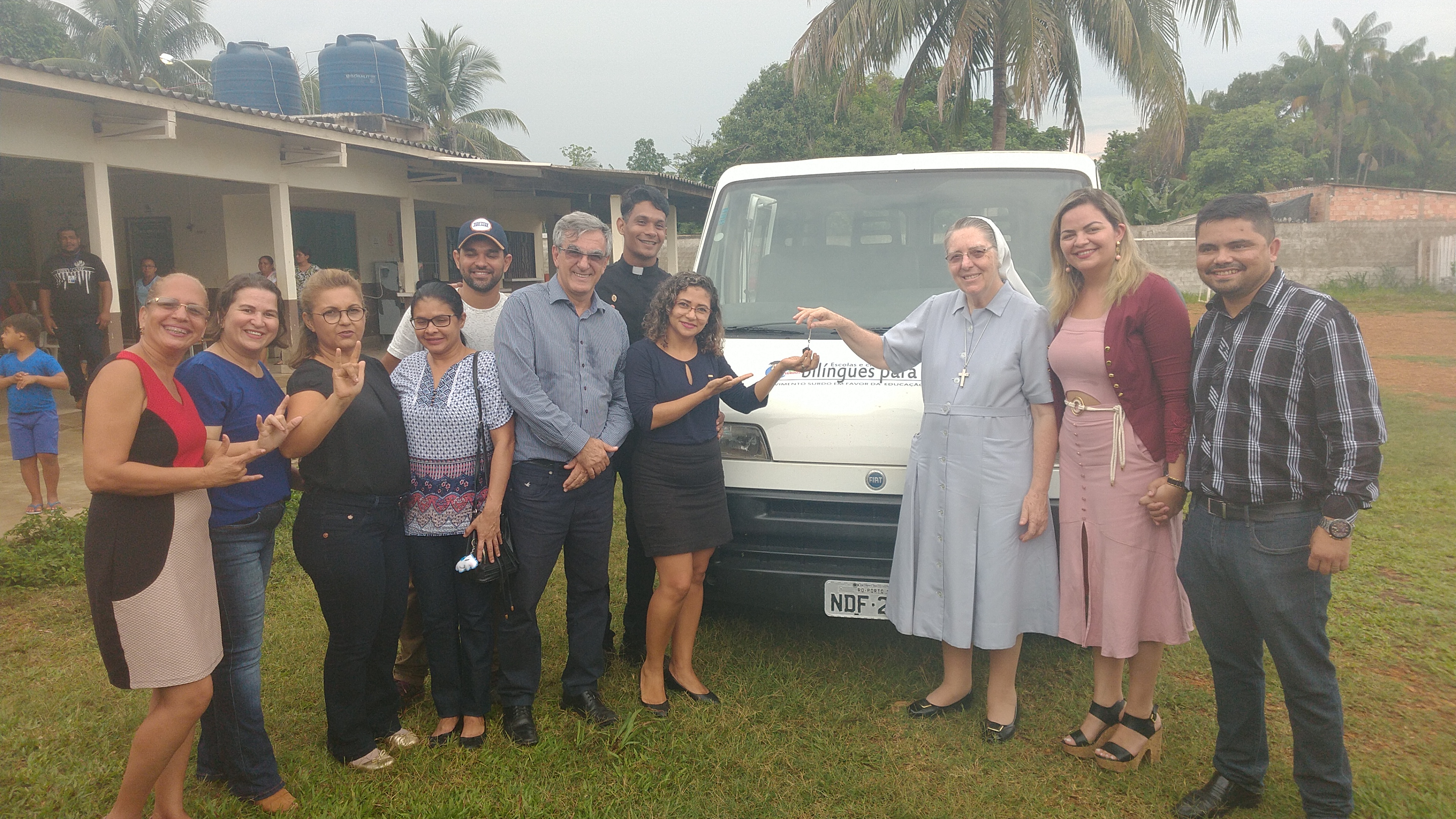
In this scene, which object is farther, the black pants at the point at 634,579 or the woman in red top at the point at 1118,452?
the black pants at the point at 634,579

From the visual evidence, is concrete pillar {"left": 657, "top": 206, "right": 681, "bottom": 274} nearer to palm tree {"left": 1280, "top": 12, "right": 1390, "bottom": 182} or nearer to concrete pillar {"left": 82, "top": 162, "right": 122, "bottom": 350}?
concrete pillar {"left": 82, "top": 162, "right": 122, "bottom": 350}

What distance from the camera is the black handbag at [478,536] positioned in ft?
11.0

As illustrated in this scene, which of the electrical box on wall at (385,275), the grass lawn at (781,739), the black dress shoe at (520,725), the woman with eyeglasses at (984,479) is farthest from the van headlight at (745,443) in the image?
the electrical box on wall at (385,275)

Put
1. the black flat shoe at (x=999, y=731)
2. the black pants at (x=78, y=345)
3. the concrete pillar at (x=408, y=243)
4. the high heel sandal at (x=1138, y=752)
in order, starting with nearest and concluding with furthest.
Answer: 1. the high heel sandal at (x=1138, y=752)
2. the black flat shoe at (x=999, y=731)
3. the black pants at (x=78, y=345)
4. the concrete pillar at (x=408, y=243)

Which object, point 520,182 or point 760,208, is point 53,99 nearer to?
point 520,182

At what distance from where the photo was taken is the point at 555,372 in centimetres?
344

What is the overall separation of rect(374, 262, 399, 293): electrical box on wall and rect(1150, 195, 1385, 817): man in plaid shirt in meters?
16.9

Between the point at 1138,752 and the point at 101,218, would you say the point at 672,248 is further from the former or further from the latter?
the point at 1138,752

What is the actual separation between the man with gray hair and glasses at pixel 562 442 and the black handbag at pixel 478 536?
1.0 inches

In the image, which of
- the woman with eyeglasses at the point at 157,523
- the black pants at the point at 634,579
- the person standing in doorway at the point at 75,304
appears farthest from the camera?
the person standing in doorway at the point at 75,304

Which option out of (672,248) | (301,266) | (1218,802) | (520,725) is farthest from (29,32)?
(1218,802)

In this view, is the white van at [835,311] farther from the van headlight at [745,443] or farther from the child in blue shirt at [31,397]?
the child in blue shirt at [31,397]

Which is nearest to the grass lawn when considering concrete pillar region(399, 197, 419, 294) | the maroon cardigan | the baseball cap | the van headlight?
the van headlight

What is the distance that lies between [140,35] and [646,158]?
22.0 m
